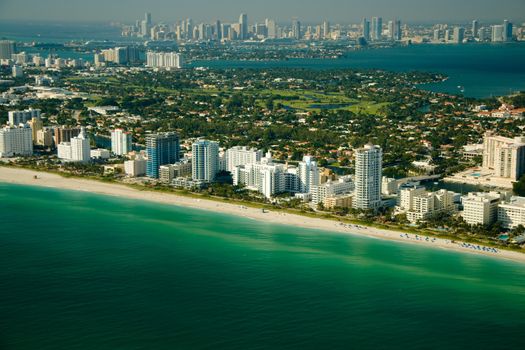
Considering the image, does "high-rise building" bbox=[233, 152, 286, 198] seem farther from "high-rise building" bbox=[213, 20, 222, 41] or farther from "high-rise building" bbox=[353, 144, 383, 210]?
"high-rise building" bbox=[213, 20, 222, 41]

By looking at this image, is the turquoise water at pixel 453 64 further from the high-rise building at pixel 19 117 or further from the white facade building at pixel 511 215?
the white facade building at pixel 511 215

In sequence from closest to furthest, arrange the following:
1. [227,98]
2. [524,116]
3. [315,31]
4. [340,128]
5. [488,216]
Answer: [488,216], [340,128], [524,116], [227,98], [315,31]

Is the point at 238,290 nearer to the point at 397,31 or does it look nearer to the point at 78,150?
the point at 78,150

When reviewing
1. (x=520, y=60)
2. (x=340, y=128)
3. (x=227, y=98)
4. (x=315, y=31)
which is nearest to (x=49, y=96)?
(x=227, y=98)

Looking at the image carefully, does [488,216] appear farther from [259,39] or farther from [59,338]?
[259,39]

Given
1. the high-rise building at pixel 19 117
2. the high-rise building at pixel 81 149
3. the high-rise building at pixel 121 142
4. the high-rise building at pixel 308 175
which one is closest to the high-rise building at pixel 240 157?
the high-rise building at pixel 308 175

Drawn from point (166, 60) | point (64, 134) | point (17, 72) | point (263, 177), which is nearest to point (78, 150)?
point (64, 134)
